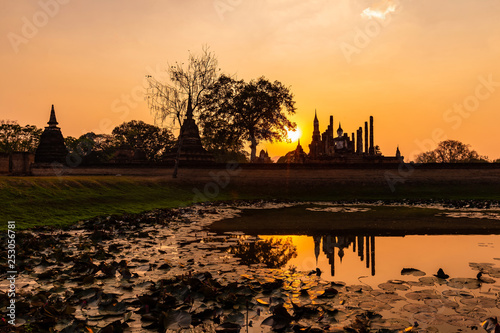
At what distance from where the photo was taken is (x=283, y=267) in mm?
6473

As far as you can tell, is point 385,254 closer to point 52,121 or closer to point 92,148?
point 52,121

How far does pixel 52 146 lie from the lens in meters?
45.1

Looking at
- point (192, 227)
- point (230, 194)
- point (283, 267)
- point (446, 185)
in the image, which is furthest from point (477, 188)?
point (283, 267)

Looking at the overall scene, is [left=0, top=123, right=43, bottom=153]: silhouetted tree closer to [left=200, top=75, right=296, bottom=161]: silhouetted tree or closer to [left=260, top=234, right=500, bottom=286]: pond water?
[left=200, top=75, right=296, bottom=161]: silhouetted tree

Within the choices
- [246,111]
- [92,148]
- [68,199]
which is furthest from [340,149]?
[68,199]

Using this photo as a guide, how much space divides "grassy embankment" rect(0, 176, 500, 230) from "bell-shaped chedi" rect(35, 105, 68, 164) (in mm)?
20630

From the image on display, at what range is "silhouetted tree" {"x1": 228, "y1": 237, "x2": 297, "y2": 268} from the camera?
22.8 ft

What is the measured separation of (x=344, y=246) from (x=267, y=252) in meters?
1.93

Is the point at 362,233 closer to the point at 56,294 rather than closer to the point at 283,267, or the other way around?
the point at 283,267

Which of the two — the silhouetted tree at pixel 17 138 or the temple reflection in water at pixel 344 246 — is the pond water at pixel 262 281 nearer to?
the temple reflection in water at pixel 344 246

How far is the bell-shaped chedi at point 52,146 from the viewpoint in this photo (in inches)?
1704

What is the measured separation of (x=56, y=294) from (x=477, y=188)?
110ft

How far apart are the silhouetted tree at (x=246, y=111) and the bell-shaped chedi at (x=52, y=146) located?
680 inches

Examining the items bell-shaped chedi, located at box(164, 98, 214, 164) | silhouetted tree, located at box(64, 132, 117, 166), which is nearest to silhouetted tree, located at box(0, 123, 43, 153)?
silhouetted tree, located at box(64, 132, 117, 166)
